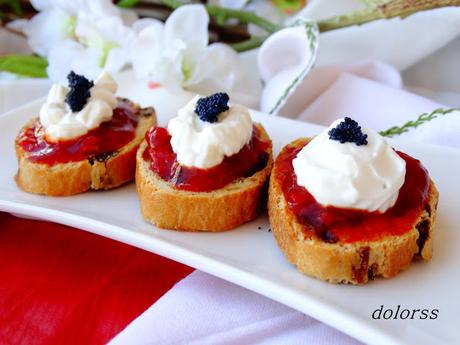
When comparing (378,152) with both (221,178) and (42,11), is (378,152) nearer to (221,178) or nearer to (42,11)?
(221,178)

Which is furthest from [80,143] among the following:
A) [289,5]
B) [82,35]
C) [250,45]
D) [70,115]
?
[289,5]

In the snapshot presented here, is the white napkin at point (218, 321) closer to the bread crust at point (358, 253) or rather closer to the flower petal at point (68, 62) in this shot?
the bread crust at point (358, 253)

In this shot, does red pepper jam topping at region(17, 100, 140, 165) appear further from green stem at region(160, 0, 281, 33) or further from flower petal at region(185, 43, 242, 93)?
green stem at region(160, 0, 281, 33)

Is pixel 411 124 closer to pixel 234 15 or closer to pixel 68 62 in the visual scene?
pixel 234 15

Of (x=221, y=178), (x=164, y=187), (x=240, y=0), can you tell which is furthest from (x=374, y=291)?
(x=240, y=0)

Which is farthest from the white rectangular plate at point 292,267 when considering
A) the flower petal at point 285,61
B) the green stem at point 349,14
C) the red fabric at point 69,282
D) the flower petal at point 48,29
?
the flower petal at point 48,29
